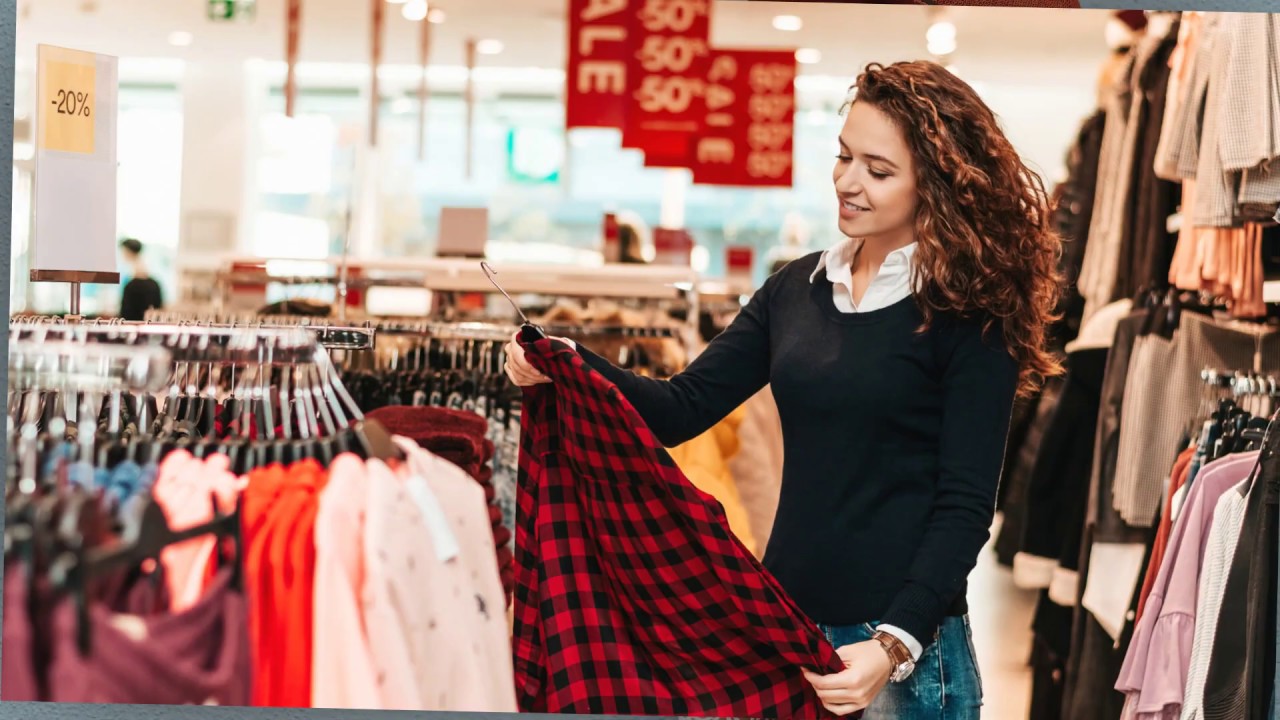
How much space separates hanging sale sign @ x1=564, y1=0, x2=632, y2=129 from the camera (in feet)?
12.5

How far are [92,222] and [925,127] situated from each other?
1412mm

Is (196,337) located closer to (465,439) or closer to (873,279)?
(465,439)

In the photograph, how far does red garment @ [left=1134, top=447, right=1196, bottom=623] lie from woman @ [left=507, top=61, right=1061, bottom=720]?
75 cm

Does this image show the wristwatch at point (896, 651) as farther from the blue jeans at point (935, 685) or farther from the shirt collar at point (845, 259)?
the shirt collar at point (845, 259)

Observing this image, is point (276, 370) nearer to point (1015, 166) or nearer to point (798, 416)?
point (798, 416)

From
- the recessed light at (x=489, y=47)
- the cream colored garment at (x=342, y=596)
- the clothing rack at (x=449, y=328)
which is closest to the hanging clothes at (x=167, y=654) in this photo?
the cream colored garment at (x=342, y=596)

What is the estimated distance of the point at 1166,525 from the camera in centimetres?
261

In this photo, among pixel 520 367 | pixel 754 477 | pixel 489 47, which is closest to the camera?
pixel 520 367

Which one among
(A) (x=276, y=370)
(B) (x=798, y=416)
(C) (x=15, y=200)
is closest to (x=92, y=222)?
(C) (x=15, y=200)

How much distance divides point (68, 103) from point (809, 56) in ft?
15.4

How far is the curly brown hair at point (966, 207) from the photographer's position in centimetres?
191

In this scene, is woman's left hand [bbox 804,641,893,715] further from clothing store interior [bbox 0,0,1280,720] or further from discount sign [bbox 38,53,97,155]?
discount sign [bbox 38,53,97,155]

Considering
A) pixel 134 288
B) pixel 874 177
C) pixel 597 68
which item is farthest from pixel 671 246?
pixel 874 177

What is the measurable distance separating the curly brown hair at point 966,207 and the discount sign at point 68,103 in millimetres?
1304
